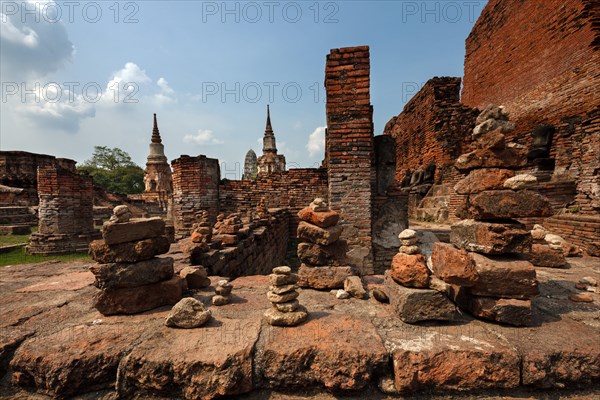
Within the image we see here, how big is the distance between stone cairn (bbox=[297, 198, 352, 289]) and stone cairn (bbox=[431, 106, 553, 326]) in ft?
3.10

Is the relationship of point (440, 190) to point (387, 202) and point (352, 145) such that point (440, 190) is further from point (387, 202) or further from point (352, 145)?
point (352, 145)

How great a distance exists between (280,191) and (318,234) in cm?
695

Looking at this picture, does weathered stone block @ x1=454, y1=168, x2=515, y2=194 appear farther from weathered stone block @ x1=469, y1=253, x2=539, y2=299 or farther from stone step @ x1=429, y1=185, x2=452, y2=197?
stone step @ x1=429, y1=185, x2=452, y2=197

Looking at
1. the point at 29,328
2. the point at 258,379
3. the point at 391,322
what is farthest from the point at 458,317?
the point at 29,328

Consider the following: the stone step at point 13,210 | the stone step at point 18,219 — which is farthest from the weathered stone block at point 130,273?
the stone step at point 13,210

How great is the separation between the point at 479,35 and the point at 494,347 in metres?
19.9

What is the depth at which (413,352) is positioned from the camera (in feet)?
5.06

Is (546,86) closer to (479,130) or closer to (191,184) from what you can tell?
(479,130)

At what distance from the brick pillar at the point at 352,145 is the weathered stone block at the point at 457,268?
302 cm

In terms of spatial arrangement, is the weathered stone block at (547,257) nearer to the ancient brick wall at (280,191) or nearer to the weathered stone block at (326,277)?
the weathered stone block at (326,277)

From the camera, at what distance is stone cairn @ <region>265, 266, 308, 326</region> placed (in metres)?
1.88

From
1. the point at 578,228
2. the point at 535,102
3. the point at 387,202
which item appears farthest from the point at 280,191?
the point at 535,102

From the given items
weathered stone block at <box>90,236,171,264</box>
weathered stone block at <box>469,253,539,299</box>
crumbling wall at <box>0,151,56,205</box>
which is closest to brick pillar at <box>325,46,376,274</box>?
weathered stone block at <box>469,253,539,299</box>

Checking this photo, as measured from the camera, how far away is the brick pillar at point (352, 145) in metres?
4.94
